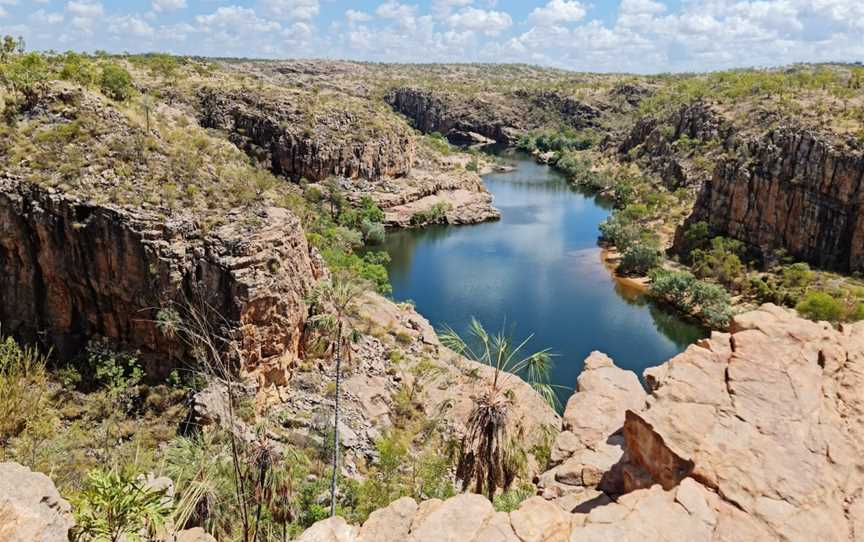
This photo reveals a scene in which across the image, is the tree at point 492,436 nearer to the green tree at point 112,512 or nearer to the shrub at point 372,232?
the green tree at point 112,512

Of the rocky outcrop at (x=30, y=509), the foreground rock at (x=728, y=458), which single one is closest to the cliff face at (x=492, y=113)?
the foreground rock at (x=728, y=458)

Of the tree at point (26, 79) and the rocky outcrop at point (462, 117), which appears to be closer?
the tree at point (26, 79)

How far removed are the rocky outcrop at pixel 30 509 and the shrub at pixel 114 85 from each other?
37723 millimetres

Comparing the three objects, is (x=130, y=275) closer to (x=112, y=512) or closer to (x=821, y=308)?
(x=112, y=512)

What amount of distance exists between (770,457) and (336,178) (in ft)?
287

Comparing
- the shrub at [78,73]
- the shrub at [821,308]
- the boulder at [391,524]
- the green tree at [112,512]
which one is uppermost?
the shrub at [78,73]

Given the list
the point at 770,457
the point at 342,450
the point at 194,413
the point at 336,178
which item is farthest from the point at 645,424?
the point at 336,178

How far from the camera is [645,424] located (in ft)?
45.1

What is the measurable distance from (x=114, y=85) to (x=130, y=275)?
19258mm

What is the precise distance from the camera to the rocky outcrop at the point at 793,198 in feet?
221

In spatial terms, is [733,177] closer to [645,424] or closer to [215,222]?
[215,222]

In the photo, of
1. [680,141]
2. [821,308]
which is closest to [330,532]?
[821,308]

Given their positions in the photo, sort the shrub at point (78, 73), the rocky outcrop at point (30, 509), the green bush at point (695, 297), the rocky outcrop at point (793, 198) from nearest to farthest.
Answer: the rocky outcrop at point (30, 509) → the shrub at point (78, 73) → the green bush at point (695, 297) → the rocky outcrop at point (793, 198)

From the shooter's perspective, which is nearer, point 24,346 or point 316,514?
point 316,514
